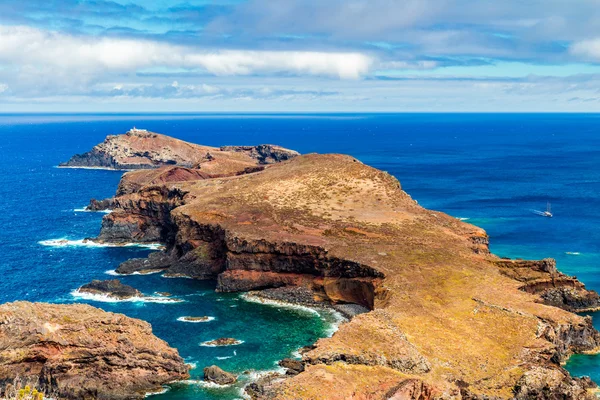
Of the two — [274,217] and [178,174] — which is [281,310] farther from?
[178,174]

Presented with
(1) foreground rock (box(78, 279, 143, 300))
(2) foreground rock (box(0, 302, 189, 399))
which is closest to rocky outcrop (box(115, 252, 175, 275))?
(1) foreground rock (box(78, 279, 143, 300))

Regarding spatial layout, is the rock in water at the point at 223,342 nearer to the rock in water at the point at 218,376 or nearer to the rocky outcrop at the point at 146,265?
the rock in water at the point at 218,376

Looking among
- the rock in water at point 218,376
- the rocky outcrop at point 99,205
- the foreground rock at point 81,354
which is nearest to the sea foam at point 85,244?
the rocky outcrop at point 99,205

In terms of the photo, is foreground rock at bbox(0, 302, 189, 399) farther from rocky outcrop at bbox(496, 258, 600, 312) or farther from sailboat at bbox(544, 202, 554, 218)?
sailboat at bbox(544, 202, 554, 218)

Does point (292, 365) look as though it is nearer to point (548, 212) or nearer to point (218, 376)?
point (218, 376)

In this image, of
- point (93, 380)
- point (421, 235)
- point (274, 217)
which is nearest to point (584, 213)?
point (421, 235)
